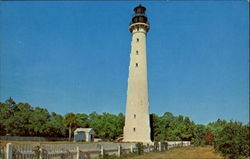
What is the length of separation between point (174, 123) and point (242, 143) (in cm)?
3117

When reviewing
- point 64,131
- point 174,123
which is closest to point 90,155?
point 174,123

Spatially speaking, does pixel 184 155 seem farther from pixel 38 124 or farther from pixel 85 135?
pixel 38 124

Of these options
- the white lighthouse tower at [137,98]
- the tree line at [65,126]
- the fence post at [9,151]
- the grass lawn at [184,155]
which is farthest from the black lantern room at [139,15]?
the fence post at [9,151]

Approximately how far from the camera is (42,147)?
9.71 meters

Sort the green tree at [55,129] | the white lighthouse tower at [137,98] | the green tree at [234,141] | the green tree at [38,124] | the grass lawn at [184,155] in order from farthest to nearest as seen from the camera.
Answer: the green tree at [55,129] < the green tree at [38,124] < the white lighthouse tower at [137,98] < the grass lawn at [184,155] < the green tree at [234,141]

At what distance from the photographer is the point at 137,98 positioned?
27.8m

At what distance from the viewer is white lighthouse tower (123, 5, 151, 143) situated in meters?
27.6

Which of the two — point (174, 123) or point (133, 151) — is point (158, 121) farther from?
point (133, 151)

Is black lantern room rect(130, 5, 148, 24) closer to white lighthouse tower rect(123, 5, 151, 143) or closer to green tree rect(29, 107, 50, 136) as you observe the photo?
white lighthouse tower rect(123, 5, 151, 143)

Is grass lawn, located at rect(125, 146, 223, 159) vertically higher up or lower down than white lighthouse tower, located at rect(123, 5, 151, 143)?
lower down

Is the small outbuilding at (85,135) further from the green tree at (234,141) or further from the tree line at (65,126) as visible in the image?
the green tree at (234,141)

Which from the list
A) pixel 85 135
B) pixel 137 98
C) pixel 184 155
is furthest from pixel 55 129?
pixel 184 155

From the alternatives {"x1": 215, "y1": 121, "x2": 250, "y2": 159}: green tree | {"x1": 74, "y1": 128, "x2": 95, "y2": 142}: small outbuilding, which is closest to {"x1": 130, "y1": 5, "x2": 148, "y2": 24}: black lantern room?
{"x1": 74, "y1": 128, "x2": 95, "y2": 142}: small outbuilding

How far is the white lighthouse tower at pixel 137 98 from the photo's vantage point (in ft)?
90.4
